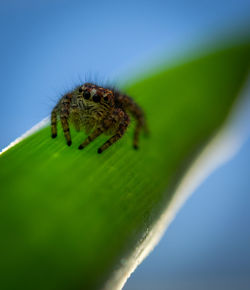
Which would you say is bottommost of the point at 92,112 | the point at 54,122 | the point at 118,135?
the point at 118,135

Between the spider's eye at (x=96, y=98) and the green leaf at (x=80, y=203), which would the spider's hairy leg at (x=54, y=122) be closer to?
the green leaf at (x=80, y=203)

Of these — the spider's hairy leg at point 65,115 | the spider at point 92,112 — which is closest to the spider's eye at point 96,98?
the spider at point 92,112

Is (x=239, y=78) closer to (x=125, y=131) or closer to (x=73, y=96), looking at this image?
(x=125, y=131)

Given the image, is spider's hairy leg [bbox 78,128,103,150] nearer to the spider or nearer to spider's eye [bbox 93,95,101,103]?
the spider

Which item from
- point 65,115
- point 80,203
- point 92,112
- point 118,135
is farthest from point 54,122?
point 80,203

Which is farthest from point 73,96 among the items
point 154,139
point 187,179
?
point 187,179

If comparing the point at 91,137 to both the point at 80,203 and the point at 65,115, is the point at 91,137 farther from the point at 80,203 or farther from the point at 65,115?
the point at 80,203

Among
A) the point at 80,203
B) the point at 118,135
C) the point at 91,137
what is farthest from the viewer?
the point at 118,135
